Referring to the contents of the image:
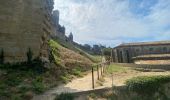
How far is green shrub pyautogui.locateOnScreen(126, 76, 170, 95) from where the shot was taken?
19358 mm

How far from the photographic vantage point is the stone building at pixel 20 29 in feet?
75.0

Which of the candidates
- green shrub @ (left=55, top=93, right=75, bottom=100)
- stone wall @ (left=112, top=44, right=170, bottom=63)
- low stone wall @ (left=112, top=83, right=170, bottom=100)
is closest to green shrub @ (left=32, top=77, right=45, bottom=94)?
green shrub @ (left=55, top=93, right=75, bottom=100)

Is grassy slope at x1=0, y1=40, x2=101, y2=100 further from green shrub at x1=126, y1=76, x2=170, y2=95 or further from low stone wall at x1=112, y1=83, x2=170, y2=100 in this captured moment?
green shrub at x1=126, y1=76, x2=170, y2=95

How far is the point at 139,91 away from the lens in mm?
19594

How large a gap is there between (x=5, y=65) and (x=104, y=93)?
8.55 m

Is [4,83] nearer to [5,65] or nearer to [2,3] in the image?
[5,65]

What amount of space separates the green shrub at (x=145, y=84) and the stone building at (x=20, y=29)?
854 cm

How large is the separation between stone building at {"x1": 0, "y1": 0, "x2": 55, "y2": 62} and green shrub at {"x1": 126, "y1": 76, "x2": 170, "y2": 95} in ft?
28.0

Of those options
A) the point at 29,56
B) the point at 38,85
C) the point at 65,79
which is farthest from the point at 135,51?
the point at 38,85

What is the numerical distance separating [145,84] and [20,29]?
37.0ft

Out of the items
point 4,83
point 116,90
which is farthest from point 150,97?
point 4,83

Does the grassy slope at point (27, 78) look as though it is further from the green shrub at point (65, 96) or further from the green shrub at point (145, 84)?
the green shrub at point (145, 84)

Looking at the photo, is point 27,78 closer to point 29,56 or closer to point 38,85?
point 38,85

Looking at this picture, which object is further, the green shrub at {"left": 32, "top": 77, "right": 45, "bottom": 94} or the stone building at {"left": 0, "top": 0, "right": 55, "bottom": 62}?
the stone building at {"left": 0, "top": 0, "right": 55, "bottom": 62}
